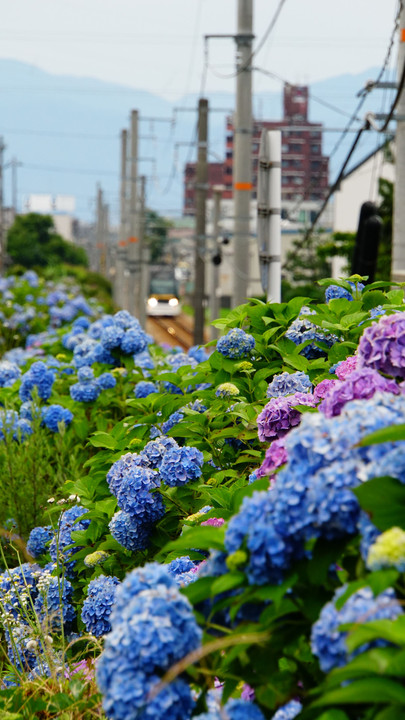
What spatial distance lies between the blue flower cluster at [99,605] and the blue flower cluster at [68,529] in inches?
A: 20.3

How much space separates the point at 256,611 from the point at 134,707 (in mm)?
324

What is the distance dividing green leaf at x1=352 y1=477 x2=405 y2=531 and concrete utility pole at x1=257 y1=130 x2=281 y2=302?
515 centimetres

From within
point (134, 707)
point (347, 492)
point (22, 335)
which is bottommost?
point (22, 335)

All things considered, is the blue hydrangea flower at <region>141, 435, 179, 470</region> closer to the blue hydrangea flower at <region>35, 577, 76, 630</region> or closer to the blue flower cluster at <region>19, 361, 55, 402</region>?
the blue hydrangea flower at <region>35, 577, 76, 630</region>

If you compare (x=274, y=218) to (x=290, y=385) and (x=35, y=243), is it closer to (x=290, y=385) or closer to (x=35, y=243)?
(x=290, y=385)

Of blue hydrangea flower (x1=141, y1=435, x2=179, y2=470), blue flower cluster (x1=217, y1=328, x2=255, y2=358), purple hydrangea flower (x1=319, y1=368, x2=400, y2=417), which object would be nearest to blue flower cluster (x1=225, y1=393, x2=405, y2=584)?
purple hydrangea flower (x1=319, y1=368, x2=400, y2=417)

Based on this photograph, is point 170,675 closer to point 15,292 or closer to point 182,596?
point 182,596

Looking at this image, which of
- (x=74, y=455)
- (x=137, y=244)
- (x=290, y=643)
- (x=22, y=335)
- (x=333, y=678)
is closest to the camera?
(x=333, y=678)

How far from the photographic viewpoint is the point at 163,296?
59.7m

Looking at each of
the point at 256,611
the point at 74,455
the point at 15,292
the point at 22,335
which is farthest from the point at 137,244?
the point at 256,611

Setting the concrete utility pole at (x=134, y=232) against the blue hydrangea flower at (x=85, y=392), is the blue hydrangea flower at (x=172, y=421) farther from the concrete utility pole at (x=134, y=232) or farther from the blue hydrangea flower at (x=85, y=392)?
the concrete utility pole at (x=134, y=232)

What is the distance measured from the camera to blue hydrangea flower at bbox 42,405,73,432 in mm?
5887

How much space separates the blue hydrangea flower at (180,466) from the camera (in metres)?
3.54

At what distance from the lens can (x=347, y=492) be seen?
6.04ft
